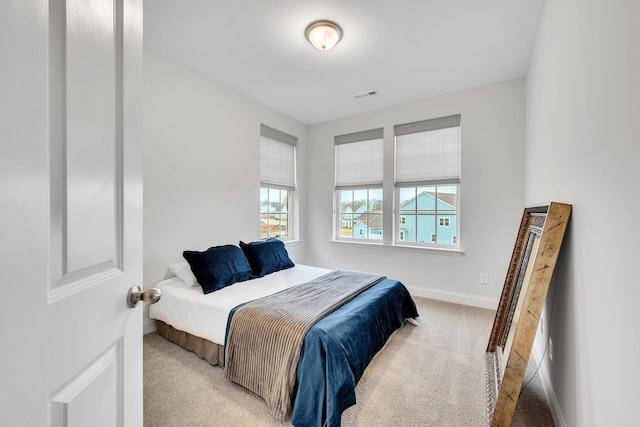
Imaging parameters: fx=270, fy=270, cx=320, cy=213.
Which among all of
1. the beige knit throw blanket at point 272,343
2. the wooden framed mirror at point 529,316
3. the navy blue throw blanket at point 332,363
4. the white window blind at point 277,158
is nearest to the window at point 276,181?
the white window blind at point 277,158

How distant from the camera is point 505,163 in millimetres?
3219

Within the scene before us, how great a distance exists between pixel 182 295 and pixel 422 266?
2.95 m

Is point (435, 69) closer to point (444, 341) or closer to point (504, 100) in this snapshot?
point (504, 100)

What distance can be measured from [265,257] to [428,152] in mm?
2587

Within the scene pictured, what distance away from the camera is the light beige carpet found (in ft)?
5.21

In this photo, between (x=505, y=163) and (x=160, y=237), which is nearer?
(x=160, y=237)

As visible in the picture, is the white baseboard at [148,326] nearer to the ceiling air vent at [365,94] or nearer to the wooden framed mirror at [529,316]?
the wooden framed mirror at [529,316]

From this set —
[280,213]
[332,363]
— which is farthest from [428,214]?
[332,363]

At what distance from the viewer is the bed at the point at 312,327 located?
152 centimetres

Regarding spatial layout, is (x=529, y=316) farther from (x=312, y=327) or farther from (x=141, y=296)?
(x=141, y=296)

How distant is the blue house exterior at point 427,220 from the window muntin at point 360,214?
38 centimetres

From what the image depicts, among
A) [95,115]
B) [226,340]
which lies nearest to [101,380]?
[95,115]

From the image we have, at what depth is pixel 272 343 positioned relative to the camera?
5.67 feet

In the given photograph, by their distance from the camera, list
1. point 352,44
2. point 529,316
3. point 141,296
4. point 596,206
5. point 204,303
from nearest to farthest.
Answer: point 141,296, point 596,206, point 529,316, point 204,303, point 352,44
